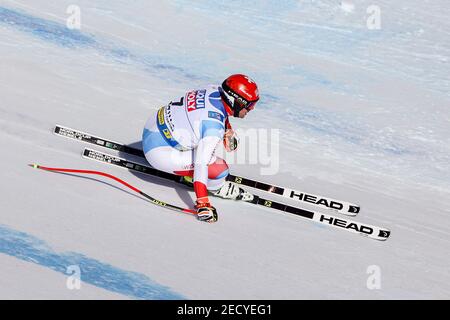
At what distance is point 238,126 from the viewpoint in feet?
29.4

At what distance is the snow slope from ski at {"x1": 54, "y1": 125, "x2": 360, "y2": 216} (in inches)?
6.5

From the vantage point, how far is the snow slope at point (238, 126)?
233 inches

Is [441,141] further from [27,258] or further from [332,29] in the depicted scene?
[27,258]

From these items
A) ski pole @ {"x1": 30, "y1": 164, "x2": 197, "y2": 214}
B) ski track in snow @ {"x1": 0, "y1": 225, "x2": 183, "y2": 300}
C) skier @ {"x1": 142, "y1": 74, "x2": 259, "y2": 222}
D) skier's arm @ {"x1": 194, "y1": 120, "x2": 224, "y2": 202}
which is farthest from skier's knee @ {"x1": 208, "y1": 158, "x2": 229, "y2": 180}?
ski track in snow @ {"x1": 0, "y1": 225, "x2": 183, "y2": 300}

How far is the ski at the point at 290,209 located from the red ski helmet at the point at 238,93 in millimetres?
1028

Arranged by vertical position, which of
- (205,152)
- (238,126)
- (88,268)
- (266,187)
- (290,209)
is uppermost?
(238,126)

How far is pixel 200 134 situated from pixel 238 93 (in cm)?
51

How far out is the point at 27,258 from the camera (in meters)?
5.64

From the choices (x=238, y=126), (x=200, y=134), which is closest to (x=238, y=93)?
(x=200, y=134)

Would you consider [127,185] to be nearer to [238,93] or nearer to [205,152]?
[205,152]

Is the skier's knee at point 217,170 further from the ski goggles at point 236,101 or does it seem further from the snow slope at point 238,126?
the ski goggles at point 236,101

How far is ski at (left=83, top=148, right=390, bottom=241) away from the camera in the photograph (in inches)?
278

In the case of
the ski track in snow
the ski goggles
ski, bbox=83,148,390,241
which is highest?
the ski goggles

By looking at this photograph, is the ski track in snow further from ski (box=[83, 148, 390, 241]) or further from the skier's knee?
ski (box=[83, 148, 390, 241])
